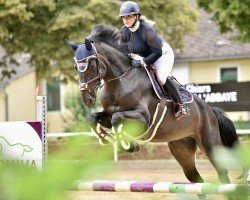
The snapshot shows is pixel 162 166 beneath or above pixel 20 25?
beneath

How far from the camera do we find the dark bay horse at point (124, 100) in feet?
21.8

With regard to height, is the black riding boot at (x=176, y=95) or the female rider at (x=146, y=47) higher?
the female rider at (x=146, y=47)

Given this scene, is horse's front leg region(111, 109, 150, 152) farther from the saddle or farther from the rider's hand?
the rider's hand

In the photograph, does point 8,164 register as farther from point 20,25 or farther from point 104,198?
point 20,25

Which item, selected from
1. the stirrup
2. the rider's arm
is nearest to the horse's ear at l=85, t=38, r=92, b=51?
the rider's arm

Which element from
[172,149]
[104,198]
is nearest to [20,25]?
[104,198]

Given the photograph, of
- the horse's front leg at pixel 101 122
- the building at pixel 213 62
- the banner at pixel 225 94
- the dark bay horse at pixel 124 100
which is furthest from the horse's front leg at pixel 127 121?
the building at pixel 213 62

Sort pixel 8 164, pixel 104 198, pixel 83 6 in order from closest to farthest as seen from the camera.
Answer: pixel 8 164, pixel 104 198, pixel 83 6

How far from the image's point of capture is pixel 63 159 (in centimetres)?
107

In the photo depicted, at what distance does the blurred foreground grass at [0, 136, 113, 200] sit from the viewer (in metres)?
0.90

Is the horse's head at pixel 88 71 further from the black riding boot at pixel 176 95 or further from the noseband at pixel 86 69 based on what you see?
the black riding boot at pixel 176 95

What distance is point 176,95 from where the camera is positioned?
24.0ft

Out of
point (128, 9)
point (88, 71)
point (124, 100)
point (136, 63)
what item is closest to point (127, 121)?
point (124, 100)

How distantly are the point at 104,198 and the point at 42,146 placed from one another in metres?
3.17
